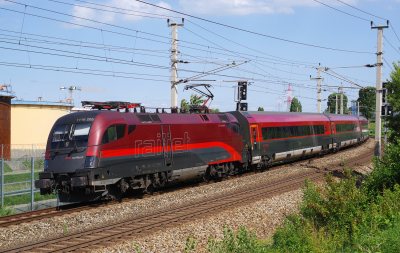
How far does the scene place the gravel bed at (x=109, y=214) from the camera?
33.7ft

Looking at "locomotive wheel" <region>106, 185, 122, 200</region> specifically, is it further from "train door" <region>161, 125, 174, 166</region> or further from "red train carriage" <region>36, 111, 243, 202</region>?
"train door" <region>161, 125, 174, 166</region>

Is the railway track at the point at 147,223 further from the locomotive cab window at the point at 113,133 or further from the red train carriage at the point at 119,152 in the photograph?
the locomotive cab window at the point at 113,133

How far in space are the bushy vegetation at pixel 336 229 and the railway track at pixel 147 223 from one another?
179 cm

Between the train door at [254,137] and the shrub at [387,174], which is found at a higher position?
the train door at [254,137]

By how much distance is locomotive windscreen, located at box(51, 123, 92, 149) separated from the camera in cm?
1287

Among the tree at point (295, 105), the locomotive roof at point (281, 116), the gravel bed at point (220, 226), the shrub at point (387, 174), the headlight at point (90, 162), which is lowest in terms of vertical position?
the gravel bed at point (220, 226)

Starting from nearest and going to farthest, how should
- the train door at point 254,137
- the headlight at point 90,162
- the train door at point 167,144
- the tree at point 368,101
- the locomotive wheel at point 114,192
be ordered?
the headlight at point 90,162
the locomotive wheel at point 114,192
the train door at point 167,144
the train door at point 254,137
the tree at point 368,101

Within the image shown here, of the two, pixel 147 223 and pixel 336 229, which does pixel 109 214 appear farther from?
pixel 336 229

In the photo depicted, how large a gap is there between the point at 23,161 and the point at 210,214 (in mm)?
27046

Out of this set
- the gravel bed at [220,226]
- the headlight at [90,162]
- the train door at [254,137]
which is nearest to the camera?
the gravel bed at [220,226]

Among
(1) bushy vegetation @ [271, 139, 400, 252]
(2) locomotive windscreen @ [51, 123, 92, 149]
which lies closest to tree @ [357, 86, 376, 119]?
(1) bushy vegetation @ [271, 139, 400, 252]

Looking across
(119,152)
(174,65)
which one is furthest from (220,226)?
(174,65)

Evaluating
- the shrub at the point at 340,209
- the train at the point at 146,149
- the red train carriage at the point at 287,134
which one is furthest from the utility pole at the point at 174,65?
the shrub at the point at 340,209

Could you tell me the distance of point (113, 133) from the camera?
13.4m
